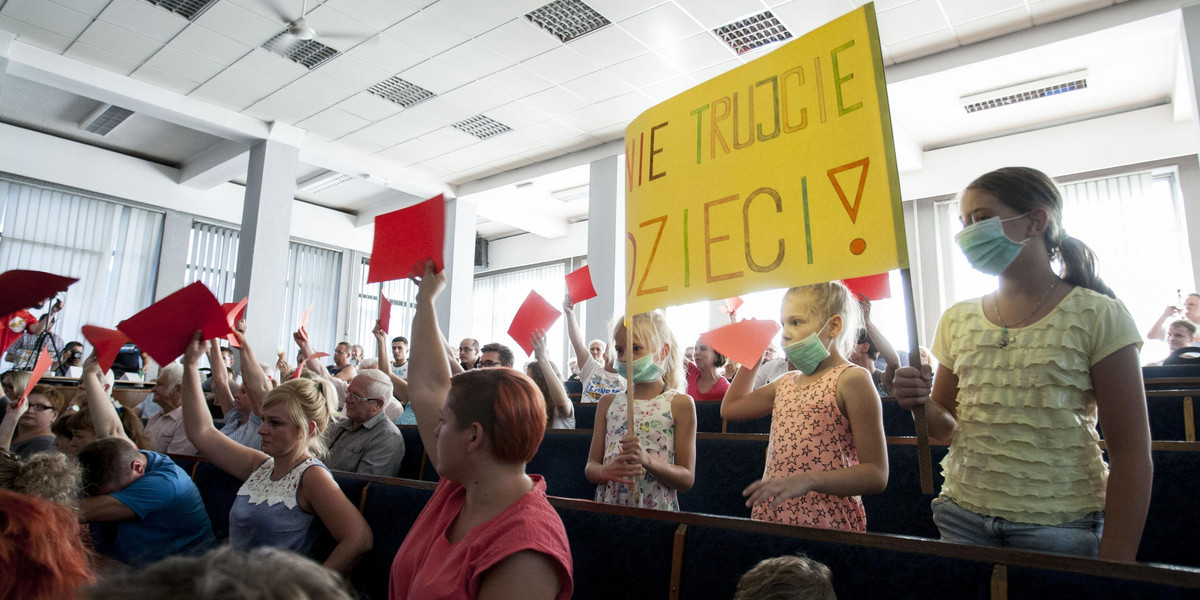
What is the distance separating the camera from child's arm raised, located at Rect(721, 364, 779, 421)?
6.28 ft

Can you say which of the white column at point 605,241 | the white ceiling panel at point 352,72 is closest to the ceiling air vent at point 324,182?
the white ceiling panel at point 352,72

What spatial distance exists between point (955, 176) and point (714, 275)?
7.27m

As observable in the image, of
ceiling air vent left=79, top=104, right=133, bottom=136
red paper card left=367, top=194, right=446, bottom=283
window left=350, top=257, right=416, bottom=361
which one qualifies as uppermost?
ceiling air vent left=79, top=104, right=133, bottom=136

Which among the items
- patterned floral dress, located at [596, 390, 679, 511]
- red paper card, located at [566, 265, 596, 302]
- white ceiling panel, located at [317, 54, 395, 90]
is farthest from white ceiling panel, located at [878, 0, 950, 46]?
white ceiling panel, located at [317, 54, 395, 90]

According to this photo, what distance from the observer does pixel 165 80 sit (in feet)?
22.7

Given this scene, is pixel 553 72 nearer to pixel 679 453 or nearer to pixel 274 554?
pixel 679 453

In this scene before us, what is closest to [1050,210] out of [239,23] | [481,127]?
[239,23]

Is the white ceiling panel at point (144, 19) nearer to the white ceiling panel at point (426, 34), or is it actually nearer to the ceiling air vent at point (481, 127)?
the white ceiling panel at point (426, 34)

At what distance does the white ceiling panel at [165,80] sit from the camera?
22.1 ft

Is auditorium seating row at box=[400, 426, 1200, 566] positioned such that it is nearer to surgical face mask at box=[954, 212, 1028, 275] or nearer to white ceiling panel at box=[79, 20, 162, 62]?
surgical face mask at box=[954, 212, 1028, 275]

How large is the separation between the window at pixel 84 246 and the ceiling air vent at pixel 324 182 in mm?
1850

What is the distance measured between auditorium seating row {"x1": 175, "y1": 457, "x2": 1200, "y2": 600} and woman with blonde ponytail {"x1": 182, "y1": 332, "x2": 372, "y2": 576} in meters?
0.10

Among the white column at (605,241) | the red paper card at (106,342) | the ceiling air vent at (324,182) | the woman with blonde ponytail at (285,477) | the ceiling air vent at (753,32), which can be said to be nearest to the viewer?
the woman with blonde ponytail at (285,477)

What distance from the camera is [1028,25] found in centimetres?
552
